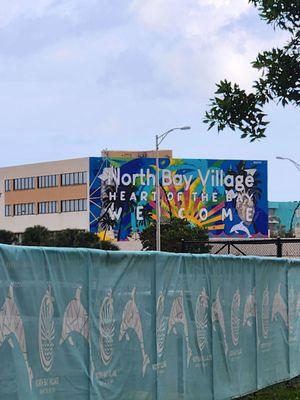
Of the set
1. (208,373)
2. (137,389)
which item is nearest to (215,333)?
(208,373)

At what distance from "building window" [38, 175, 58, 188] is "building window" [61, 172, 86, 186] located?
1.50 m

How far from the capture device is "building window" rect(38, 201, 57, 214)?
130 metres

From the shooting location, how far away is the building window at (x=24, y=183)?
133 metres

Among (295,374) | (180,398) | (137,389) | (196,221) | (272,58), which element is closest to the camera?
(137,389)

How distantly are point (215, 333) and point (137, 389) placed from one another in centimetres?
251

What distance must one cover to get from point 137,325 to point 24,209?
124m

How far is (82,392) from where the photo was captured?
8203 millimetres

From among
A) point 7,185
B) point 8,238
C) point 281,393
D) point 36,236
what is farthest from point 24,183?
point 281,393

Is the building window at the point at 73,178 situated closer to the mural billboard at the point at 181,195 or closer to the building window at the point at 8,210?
the mural billboard at the point at 181,195

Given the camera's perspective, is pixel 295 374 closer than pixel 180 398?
No

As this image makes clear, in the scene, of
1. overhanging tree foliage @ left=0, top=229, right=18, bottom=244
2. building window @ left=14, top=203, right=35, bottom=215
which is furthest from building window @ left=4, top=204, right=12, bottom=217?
overhanging tree foliage @ left=0, top=229, right=18, bottom=244

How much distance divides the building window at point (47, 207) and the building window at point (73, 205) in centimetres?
152

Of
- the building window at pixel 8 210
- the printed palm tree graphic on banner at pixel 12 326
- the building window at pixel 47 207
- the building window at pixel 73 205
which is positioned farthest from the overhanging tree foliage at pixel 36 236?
the printed palm tree graphic on banner at pixel 12 326

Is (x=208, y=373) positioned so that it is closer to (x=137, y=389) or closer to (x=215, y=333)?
(x=215, y=333)
